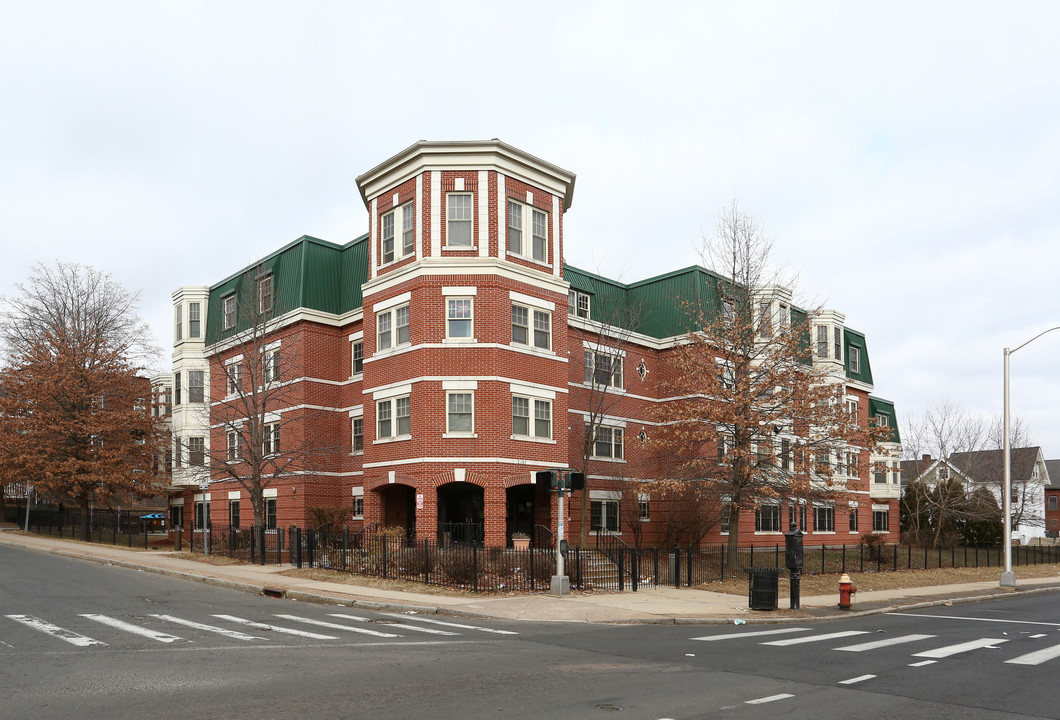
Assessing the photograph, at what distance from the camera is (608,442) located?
38281mm

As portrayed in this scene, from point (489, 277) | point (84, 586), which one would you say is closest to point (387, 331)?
point (489, 277)

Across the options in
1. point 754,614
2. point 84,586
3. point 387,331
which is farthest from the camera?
point 387,331

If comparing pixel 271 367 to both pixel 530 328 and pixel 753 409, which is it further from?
pixel 753 409

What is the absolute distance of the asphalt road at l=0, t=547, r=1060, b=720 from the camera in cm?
888

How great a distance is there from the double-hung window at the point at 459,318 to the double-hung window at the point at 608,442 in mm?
9568

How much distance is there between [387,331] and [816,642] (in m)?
20.9

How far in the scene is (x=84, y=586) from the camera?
20.9 m

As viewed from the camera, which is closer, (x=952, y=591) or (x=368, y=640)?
(x=368, y=640)

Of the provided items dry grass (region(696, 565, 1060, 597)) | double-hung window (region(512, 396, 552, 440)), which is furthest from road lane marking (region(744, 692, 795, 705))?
double-hung window (region(512, 396, 552, 440))

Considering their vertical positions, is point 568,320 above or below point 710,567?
above

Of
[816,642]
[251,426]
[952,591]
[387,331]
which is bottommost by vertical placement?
[952,591]

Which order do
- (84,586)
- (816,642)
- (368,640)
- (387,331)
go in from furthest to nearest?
(387,331) → (84,586) → (816,642) → (368,640)

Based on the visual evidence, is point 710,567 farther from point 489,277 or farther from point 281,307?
point 281,307

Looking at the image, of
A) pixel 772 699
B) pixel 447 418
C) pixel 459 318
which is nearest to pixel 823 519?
A: pixel 447 418
